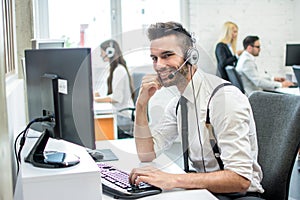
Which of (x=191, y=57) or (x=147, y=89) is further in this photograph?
(x=147, y=89)

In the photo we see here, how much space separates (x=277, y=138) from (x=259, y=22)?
4310 millimetres

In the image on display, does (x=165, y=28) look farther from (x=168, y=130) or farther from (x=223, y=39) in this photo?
(x=223, y=39)

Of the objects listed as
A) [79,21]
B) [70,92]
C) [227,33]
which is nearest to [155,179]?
[70,92]

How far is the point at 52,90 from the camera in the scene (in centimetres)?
136

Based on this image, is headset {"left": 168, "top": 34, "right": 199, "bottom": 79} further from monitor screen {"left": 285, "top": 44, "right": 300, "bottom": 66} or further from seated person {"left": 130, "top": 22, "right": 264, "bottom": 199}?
monitor screen {"left": 285, "top": 44, "right": 300, "bottom": 66}

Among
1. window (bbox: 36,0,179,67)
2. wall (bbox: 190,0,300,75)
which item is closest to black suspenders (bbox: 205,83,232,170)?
window (bbox: 36,0,179,67)

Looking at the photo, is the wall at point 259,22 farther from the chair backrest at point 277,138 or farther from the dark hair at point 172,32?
the dark hair at point 172,32

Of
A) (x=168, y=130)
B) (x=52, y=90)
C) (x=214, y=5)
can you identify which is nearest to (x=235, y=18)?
(x=214, y=5)

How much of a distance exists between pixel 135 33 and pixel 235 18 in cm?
426

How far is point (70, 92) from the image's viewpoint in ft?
4.34

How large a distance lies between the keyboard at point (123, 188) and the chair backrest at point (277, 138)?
0.56 m

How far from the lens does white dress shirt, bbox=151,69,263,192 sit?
1.46 meters

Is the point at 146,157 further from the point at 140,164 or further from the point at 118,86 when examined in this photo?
the point at 118,86

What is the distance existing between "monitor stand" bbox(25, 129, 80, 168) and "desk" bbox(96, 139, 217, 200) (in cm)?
17
